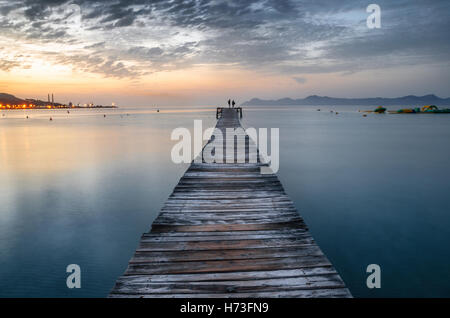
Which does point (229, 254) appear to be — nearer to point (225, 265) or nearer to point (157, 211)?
point (225, 265)

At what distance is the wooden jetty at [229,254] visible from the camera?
2.71m

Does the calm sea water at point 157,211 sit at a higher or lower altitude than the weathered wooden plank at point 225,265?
lower

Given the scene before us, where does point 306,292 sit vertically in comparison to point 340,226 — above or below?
above

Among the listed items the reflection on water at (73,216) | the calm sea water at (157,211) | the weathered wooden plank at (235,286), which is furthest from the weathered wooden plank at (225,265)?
the reflection on water at (73,216)

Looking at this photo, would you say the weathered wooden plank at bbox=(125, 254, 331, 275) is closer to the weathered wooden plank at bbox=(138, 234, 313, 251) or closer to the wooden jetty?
the wooden jetty

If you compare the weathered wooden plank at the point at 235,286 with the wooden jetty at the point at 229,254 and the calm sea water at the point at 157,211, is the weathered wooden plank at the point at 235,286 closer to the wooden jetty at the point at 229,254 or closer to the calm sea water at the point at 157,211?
the wooden jetty at the point at 229,254

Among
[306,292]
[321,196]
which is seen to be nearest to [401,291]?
[306,292]

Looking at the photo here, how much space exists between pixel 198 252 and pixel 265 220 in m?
1.35

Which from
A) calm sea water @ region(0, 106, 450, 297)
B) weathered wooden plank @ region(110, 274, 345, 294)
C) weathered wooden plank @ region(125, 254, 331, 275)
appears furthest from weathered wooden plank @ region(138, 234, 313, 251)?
calm sea water @ region(0, 106, 450, 297)

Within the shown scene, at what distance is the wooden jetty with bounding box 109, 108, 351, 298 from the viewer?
2711 mm

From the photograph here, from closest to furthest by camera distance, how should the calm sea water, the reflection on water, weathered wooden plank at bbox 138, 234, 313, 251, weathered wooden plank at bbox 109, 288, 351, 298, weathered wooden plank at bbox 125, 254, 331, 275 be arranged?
weathered wooden plank at bbox 109, 288, 351, 298, weathered wooden plank at bbox 125, 254, 331, 275, weathered wooden plank at bbox 138, 234, 313, 251, the calm sea water, the reflection on water

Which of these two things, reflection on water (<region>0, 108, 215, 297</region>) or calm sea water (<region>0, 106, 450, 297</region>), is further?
reflection on water (<region>0, 108, 215, 297</region>)
